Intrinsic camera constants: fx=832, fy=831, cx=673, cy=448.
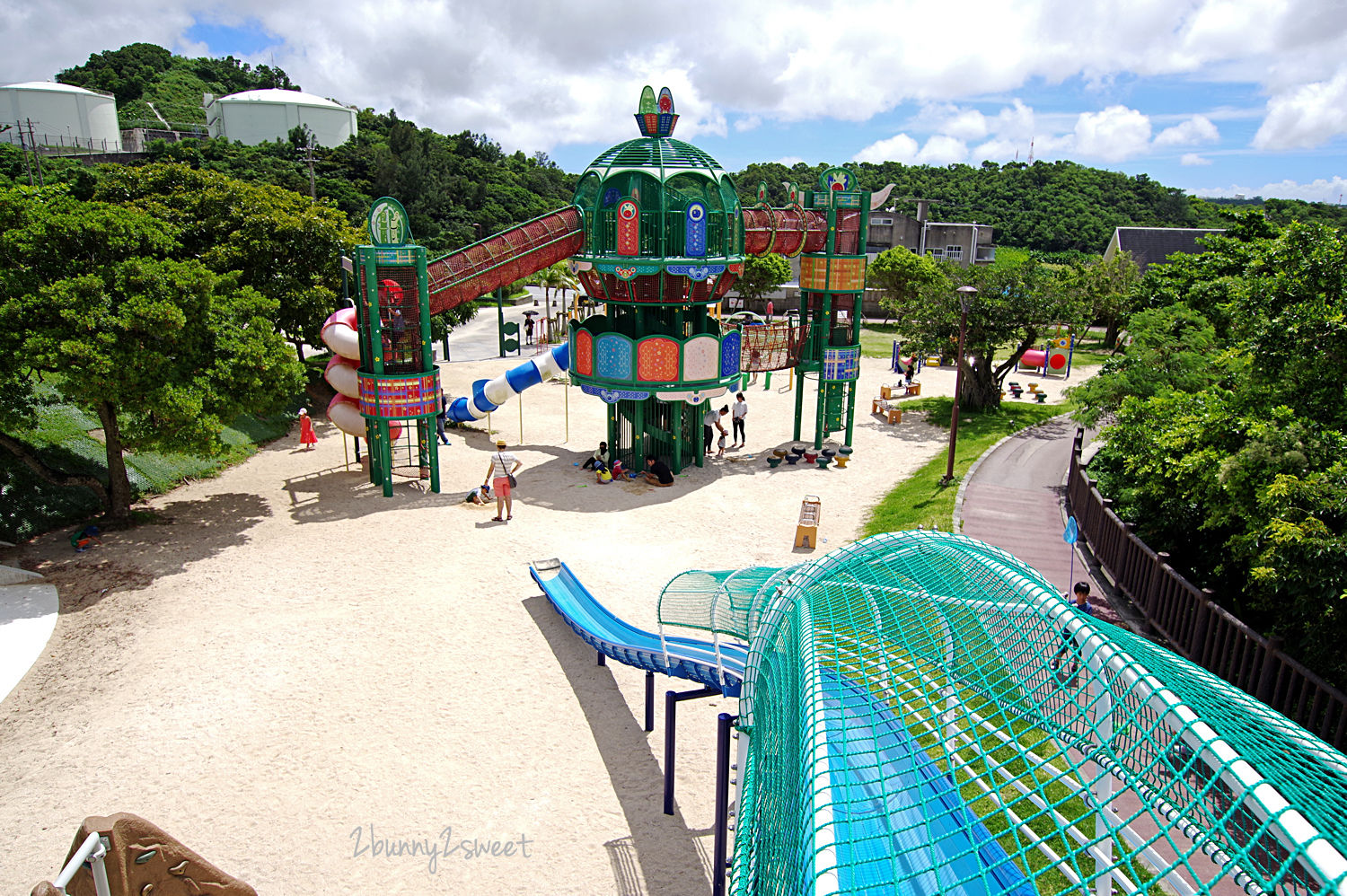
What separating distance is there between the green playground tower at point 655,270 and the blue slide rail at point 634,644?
795cm

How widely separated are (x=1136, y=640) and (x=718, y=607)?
447 cm

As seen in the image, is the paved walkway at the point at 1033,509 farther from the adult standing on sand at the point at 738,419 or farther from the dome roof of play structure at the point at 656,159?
the dome roof of play structure at the point at 656,159

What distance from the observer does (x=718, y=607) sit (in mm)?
9938

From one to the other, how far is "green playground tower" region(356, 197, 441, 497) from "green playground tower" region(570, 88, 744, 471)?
431 centimetres

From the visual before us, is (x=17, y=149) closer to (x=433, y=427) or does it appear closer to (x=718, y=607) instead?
(x=433, y=427)

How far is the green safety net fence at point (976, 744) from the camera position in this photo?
15.7 ft

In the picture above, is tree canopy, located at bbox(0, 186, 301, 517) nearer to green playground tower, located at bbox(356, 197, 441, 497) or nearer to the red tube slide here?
green playground tower, located at bbox(356, 197, 441, 497)

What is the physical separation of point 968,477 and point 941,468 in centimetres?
137

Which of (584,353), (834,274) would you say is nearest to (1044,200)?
(834,274)

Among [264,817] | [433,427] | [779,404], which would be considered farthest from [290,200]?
[264,817]

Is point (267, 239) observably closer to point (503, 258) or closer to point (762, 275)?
point (503, 258)

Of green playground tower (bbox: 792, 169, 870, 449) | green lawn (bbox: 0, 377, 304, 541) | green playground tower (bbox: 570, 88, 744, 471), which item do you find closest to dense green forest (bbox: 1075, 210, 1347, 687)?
green playground tower (bbox: 792, 169, 870, 449)

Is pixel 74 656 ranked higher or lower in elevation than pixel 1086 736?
lower

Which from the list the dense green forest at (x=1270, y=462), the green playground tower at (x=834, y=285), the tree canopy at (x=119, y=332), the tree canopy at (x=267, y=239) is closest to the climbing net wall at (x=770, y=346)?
the green playground tower at (x=834, y=285)
